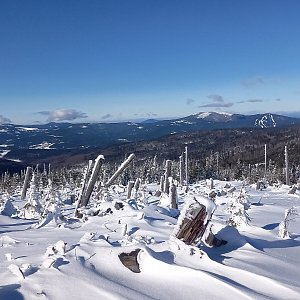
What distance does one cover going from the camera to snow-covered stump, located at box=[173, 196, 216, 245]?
6.38m

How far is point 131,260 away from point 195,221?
1.31 meters

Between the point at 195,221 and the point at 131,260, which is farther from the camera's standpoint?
the point at 195,221

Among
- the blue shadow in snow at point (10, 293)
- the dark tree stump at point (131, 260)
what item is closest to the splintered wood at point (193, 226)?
the dark tree stump at point (131, 260)

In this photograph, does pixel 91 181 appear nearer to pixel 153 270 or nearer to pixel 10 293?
pixel 153 270

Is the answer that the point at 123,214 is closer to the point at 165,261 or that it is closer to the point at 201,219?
the point at 201,219

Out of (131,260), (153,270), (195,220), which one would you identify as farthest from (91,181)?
(153,270)

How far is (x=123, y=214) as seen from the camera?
9.81 meters

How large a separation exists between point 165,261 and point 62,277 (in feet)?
4.36

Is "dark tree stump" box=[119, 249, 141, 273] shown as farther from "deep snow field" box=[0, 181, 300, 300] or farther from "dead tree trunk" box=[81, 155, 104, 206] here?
"dead tree trunk" box=[81, 155, 104, 206]

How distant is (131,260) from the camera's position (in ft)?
18.2

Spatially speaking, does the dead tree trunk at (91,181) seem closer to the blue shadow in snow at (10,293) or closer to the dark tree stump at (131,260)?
the dark tree stump at (131,260)

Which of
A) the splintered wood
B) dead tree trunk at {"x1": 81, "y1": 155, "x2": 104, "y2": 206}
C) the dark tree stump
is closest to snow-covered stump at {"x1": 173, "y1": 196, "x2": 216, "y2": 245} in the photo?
the splintered wood

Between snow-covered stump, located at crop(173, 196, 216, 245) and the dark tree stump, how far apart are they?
0.99 meters

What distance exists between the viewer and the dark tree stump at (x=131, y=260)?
547 cm
